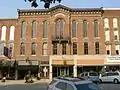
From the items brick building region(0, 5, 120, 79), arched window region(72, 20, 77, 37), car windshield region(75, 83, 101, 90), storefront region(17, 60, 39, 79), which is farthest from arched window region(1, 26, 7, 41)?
car windshield region(75, 83, 101, 90)

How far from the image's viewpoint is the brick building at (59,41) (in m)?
50.0

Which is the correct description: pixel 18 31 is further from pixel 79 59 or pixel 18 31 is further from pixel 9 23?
pixel 79 59

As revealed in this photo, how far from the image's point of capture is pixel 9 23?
170 feet

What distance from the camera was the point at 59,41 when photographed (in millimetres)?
50062

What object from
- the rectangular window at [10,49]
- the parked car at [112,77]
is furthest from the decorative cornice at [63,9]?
the parked car at [112,77]

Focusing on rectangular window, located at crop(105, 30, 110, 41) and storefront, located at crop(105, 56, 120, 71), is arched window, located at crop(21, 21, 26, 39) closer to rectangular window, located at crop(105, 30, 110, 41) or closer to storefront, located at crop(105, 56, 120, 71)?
rectangular window, located at crop(105, 30, 110, 41)

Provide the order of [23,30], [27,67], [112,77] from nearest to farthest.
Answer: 1. [112,77]
2. [27,67]
3. [23,30]

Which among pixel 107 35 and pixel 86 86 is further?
pixel 107 35

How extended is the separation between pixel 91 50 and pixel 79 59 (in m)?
2.57

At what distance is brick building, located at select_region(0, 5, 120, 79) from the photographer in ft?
164

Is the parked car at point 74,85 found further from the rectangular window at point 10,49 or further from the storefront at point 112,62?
the rectangular window at point 10,49

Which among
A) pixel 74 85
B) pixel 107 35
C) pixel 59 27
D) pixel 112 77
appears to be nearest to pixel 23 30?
pixel 59 27

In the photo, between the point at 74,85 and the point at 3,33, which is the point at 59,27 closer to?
the point at 3,33

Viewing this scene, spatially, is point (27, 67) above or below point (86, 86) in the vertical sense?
below
